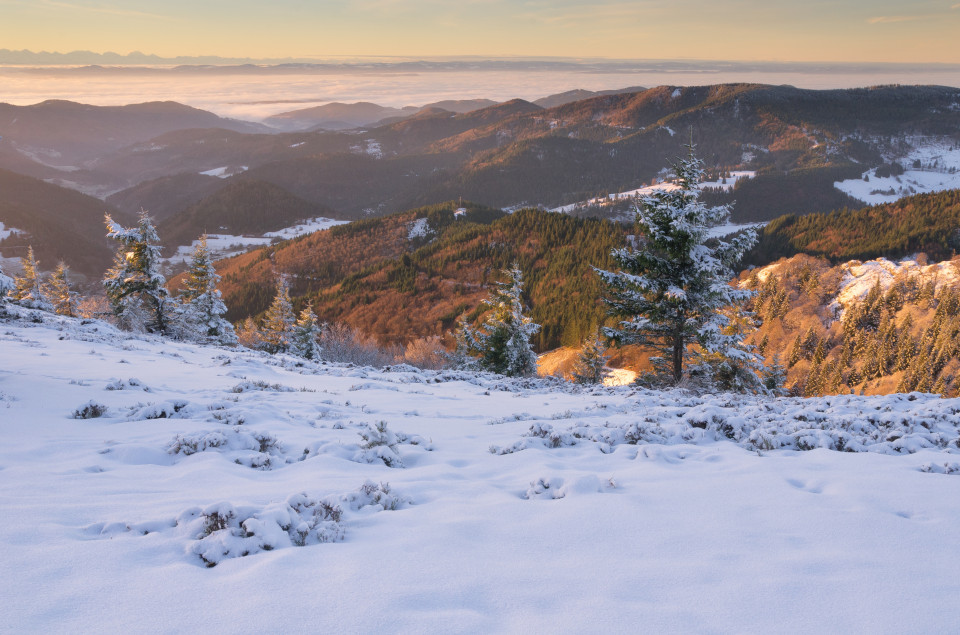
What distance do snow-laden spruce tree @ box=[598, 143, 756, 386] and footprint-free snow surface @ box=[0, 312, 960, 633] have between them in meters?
9.29

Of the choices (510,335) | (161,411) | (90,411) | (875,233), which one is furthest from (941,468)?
(875,233)

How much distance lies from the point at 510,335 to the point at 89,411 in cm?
2915

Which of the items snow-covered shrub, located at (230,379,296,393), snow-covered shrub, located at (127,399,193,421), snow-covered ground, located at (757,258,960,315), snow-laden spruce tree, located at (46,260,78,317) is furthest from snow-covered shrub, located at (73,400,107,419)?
Result: snow-covered ground, located at (757,258,960,315)

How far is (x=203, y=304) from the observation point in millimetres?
38406

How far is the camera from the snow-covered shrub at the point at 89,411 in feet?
24.0

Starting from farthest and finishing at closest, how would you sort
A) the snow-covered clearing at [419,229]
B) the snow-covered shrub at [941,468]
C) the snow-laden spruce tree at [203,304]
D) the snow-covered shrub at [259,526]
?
1. the snow-covered clearing at [419,229]
2. the snow-laden spruce tree at [203,304]
3. the snow-covered shrub at [941,468]
4. the snow-covered shrub at [259,526]

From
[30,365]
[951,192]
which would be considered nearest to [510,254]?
[30,365]

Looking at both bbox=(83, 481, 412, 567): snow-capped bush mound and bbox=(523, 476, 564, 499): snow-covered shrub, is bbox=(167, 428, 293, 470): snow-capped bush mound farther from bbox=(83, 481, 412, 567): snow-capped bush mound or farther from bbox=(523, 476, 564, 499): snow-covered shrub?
bbox=(523, 476, 564, 499): snow-covered shrub

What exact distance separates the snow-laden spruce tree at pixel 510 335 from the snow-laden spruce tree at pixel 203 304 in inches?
857

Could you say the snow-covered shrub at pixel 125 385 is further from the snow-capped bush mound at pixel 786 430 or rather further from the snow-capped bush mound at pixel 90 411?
the snow-capped bush mound at pixel 786 430

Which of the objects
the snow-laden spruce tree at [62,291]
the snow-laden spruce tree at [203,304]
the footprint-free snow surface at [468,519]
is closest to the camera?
the footprint-free snow surface at [468,519]

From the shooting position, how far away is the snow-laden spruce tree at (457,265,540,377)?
3459 cm

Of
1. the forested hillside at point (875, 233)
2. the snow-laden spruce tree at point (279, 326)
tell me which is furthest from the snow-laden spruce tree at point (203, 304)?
the forested hillside at point (875, 233)

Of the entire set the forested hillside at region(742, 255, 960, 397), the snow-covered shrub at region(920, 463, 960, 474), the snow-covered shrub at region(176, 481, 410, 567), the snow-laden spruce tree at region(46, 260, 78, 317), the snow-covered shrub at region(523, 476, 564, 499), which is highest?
the snow-covered shrub at region(176, 481, 410, 567)
